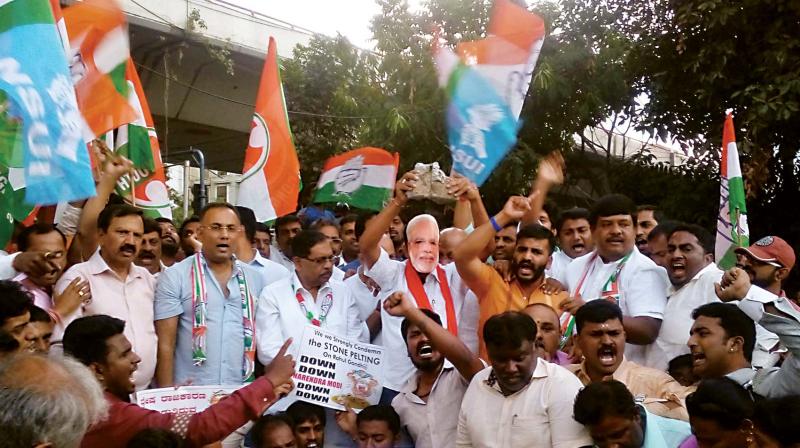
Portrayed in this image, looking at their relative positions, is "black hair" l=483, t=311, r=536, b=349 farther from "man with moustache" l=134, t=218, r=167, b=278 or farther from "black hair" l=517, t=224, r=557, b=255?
"man with moustache" l=134, t=218, r=167, b=278

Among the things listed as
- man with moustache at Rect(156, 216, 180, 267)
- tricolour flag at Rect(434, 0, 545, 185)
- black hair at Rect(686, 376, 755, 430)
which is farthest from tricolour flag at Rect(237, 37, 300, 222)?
black hair at Rect(686, 376, 755, 430)

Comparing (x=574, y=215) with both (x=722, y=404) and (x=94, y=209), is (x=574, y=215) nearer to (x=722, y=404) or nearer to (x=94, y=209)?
(x=722, y=404)

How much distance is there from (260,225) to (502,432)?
4.01m

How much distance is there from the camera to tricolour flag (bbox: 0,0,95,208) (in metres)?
5.10

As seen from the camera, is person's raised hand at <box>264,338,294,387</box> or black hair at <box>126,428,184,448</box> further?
person's raised hand at <box>264,338,294,387</box>

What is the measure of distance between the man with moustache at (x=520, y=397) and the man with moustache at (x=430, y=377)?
481mm

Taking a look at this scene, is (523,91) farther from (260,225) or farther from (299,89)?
(299,89)

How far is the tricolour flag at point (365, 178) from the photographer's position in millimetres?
7562

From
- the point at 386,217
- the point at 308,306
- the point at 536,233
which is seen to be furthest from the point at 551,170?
the point at 308,306

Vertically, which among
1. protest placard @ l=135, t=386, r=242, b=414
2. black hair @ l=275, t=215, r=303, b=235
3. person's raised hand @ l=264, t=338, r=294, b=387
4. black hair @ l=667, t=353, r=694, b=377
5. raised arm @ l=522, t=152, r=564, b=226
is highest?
raised arm @ l=522, t=152, r=564, b=226

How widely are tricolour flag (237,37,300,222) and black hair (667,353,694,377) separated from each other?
143 inches

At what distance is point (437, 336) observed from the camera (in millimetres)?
4785

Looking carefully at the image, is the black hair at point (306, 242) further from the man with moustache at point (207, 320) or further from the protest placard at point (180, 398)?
the protest placard at point (180, 398)

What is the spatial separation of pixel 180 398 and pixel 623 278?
263cm
